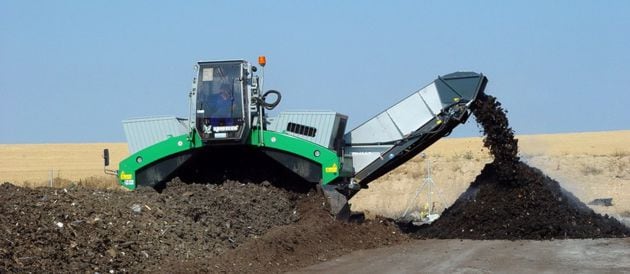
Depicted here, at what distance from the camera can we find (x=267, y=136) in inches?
787

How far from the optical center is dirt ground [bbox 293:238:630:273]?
1402 centimetres

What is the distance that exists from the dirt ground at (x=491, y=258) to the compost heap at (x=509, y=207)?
0.70 meters

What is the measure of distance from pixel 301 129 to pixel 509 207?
14.6ft

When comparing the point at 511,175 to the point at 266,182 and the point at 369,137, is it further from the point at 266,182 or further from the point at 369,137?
the point at 266,182

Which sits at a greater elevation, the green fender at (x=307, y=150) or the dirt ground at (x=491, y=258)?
the green fender at (x=307, y=150)

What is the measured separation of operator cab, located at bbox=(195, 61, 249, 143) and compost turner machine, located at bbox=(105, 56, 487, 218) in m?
0.02

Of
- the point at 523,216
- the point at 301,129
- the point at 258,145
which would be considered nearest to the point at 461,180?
the point at 301,129


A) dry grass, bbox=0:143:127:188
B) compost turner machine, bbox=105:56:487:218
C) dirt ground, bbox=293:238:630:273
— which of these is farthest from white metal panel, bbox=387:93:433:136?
dry grass, bbox=0:143:127:188

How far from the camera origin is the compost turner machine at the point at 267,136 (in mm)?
19844

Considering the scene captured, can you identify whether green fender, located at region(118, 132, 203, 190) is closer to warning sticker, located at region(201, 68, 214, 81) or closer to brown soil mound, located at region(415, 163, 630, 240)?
warning sticker, located at region(201, 68, 214, 81)

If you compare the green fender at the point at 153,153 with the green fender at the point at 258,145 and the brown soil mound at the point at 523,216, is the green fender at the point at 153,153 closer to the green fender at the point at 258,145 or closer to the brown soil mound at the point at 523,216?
the green fender at the point at 258,145

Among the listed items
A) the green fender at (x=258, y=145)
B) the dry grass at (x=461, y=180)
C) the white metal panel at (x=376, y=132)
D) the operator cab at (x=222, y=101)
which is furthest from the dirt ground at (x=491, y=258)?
the dry grass at (x=461, y=180)

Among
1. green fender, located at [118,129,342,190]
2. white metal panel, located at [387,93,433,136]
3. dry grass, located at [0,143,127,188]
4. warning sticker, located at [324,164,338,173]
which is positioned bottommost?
dry grass, located at [0,143,127,188]

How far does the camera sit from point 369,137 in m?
→ 21.2
